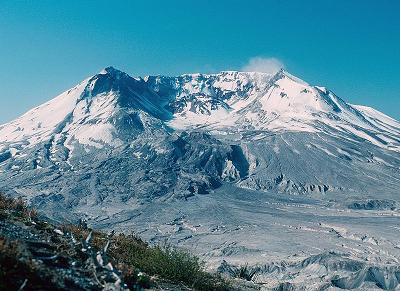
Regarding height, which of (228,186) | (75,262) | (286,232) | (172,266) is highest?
(228,186)

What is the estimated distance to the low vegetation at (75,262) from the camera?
6.30m

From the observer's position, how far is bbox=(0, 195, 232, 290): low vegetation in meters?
6.30

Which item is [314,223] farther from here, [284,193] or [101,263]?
[101,263]

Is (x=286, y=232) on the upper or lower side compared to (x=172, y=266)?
lower

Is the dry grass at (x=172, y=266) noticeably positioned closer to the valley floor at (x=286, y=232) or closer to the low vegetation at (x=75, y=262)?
the low vegetation at (x=75, y=262)

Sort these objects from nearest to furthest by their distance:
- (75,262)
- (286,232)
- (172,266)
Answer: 1. (75,262)
2. (172,266)
3. (286,232)

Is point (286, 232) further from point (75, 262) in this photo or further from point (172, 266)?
point (75, 262)

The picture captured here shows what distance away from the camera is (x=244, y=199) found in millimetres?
144750

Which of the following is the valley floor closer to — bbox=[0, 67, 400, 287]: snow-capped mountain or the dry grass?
bbox=[0, 67, 400, 287]: snow-capped mountain

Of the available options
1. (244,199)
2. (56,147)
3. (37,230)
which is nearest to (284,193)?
(244,199)

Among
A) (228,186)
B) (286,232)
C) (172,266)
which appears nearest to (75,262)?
(172,266)

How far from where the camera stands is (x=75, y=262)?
7.56 meters

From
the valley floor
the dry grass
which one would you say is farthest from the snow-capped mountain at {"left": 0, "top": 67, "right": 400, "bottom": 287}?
the dry grass

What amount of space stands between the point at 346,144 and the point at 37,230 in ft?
588
